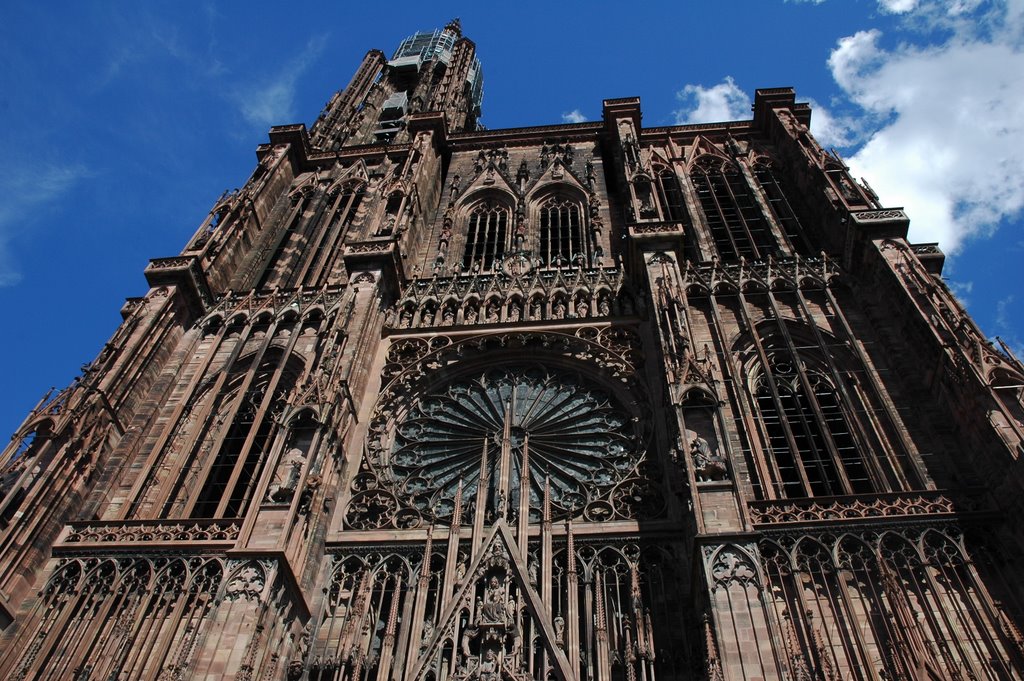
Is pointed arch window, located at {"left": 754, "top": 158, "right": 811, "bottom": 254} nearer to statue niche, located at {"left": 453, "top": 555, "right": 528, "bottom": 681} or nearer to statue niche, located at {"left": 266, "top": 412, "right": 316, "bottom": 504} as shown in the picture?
statue niche, located at {"left": 453, "top": 555, "right": 528, "bottom": 681}

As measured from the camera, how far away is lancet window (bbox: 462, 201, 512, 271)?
22.8m

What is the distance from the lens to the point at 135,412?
16.7m

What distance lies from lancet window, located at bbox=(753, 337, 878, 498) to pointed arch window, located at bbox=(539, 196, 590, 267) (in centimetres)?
677

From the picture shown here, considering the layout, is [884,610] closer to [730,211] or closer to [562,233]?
[730,211]

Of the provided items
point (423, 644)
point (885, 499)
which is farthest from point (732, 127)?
point (423, 644)

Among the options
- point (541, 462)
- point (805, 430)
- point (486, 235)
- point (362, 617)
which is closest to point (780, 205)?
point (486, 235)

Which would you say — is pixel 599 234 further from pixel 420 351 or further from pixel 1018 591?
pixel 1018 591

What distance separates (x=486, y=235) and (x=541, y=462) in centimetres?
982

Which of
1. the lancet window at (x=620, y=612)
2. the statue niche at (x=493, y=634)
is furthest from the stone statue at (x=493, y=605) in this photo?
the lancet window at (x=620, y=612)

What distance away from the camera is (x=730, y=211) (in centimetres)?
2305

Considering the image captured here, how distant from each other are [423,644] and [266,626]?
7.00ft

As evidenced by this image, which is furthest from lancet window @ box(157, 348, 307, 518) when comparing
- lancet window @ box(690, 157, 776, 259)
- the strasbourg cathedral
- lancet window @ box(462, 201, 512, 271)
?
lancet window @ box(690, 157, 776, 259)

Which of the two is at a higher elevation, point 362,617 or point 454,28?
point 454,28

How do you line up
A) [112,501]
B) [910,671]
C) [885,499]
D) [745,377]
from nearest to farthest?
1. [910,671]
2. [885,499]
3. [112,501]
4. [745,377]
